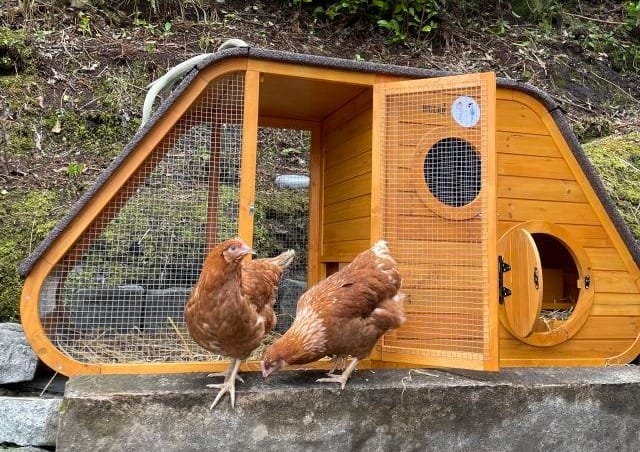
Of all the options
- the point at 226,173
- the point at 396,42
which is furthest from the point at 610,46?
the point at 226,173

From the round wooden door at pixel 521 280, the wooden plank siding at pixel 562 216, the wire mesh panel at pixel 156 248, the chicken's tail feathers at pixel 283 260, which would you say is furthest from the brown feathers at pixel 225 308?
the wooden plank siding at pixel 562 216

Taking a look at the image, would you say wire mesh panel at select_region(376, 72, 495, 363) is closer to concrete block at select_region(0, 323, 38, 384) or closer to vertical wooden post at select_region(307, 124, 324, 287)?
vertical wooden post at select_region(307, 124, 324, 287)

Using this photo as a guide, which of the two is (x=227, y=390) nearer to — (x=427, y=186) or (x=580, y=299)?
(x=427, y=186)

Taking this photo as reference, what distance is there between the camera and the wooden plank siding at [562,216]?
2.96 m

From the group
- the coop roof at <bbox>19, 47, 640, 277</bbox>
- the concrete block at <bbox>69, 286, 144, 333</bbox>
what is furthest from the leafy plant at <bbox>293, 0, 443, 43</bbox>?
the concrete block at <bbox>69, 286, 144, 333</bbox>

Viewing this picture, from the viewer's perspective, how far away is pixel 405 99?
2.70 m

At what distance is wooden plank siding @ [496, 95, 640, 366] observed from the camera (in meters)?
2.96

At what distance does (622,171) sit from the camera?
4371 mm

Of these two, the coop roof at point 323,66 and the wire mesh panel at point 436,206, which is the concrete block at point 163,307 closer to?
the coop roof at point 323,66

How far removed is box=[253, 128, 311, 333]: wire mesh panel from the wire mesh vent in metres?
1.27

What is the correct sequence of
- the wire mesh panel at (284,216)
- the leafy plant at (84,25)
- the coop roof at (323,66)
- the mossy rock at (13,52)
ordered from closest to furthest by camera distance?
1. the coop roof at (323,66)
2. the wire mesh panel at (284,216)
3. the mossy rock at (13,52)
4. the leafy plant at (84,25)

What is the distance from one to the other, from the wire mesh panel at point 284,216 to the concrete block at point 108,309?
3.92ft

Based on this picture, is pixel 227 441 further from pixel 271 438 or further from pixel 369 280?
pixel 369 280

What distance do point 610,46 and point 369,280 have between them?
6334 mm
